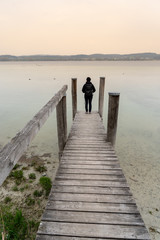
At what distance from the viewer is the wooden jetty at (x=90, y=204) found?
6.72 feet

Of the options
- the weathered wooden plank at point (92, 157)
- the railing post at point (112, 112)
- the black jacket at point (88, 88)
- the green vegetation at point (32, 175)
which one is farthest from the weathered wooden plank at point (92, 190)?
the black jacket at point (88, 88)

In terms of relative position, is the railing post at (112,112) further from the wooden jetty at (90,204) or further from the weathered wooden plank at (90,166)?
the weathered wooden plank at (90,166)

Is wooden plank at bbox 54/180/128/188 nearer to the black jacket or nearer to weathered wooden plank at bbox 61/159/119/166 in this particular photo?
weathered wooden plank at bbox 61/159/119/166

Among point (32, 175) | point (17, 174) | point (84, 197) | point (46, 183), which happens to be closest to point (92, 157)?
point (84, 197)

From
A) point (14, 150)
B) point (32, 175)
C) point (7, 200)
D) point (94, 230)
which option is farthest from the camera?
point (32, 175)

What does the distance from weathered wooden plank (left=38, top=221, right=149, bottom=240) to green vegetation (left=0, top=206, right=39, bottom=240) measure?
1831 millimetres

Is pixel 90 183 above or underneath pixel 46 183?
above

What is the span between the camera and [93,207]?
2420mm

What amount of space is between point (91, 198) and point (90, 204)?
13cm

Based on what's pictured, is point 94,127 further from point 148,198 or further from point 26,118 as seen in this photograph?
point 26,118

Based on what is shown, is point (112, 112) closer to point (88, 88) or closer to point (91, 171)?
point (91, 171)

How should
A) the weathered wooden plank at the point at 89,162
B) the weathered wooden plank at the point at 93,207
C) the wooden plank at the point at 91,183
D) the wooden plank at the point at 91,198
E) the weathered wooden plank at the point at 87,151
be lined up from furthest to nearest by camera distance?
the weathered wooden plank at the point at 87,151 < the weathered wooden plank at the point at 89,162 < the wooden plank at the point at 91,183 < the wooden plank at the point at 91,198 < the weathered wooden plank at the point at 93,207

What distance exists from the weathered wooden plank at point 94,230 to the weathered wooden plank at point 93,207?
242 mm

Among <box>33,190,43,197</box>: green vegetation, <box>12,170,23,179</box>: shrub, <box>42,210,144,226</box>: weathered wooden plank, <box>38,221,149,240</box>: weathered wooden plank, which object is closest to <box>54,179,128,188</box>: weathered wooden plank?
<box>42,210,144,226</box>: weathered wooden plank
